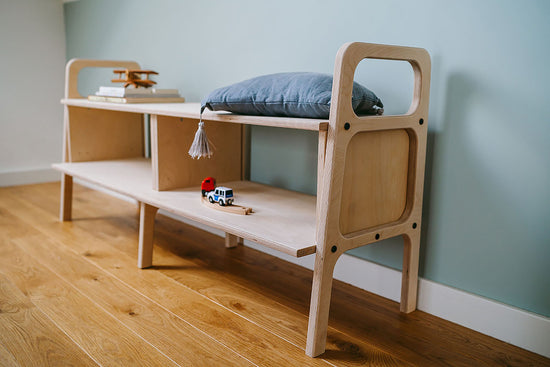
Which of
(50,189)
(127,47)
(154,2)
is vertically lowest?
(50,189)

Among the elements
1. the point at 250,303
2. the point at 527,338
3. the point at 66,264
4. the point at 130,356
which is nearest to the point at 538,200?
the point at 527,338

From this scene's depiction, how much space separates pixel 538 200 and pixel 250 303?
0.73 meters

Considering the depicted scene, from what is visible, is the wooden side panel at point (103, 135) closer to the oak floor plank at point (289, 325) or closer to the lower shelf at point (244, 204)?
the lower shelf at point (244, 204)

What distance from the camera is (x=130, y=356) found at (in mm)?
1011

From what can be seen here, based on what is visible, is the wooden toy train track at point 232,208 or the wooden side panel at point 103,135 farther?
the wooden side panel at point 103,135

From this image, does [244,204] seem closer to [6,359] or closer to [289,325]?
[289,325]

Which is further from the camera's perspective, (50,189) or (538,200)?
(50,189)

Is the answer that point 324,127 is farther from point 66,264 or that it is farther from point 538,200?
point 66,264

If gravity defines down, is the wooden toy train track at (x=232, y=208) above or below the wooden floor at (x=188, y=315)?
above

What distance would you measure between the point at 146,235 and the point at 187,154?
28cm

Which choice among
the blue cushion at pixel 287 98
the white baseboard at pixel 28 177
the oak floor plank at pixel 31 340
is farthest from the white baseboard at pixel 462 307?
the white baseboard at pixel 28 177

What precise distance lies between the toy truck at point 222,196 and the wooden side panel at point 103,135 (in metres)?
0.89

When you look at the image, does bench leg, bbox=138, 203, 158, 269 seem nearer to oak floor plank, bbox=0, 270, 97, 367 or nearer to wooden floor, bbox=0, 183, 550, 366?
wooden floor, bbox=0, 183, 550, 366

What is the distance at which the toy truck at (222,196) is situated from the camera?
1272 mm
